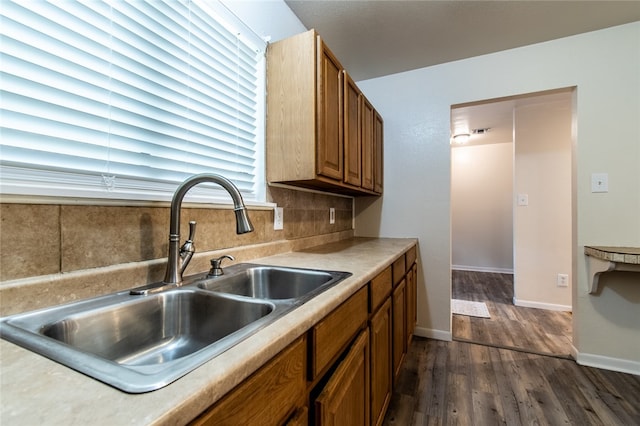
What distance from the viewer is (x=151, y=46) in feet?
3.31

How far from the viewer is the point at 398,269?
1708 millimetres

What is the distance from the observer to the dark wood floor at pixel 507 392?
1.49m

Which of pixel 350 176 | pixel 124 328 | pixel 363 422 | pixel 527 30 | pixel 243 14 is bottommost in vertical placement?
pixel 363 422

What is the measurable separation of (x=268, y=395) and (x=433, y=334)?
2307 millimetres

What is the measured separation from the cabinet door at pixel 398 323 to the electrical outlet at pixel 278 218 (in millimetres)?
750

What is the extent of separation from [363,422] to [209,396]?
2.92 feet

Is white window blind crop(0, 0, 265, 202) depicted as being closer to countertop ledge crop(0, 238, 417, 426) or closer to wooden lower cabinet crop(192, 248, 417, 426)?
countertop ledge crop(0, 238, 417, 426)

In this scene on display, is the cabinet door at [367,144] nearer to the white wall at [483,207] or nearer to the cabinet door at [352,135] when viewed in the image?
the cabinet door at [352,135]

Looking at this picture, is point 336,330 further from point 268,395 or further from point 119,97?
point 119,97

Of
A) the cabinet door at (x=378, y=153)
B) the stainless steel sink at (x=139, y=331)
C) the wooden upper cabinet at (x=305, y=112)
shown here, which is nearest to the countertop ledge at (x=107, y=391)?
the stainless steel sink at (x=139, y=331)

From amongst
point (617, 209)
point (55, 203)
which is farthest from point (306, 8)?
point (617, 209)

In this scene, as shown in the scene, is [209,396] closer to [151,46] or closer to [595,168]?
[151,46]

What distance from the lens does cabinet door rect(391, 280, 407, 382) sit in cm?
157

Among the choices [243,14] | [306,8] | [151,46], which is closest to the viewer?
[151,46]
